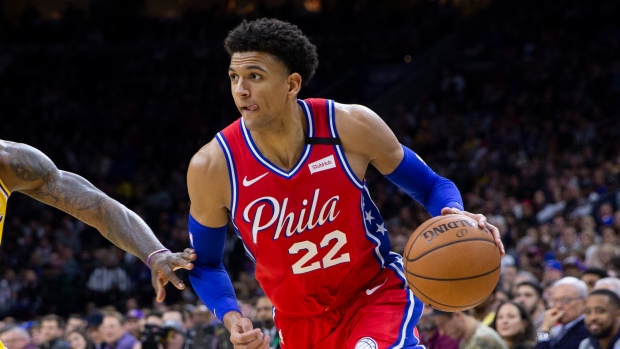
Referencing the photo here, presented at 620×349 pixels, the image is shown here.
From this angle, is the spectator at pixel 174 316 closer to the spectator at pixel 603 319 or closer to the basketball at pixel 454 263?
the spectator at pixel 603 319

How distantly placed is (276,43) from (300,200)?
2.19 ft

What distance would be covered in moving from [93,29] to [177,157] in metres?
4.74

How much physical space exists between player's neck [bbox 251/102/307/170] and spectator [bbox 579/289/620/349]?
117 inches

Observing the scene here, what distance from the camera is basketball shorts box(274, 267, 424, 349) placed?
12.3 feet

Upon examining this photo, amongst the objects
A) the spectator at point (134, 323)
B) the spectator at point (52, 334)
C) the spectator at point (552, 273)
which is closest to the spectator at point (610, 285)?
the spectator at point (552, 273)

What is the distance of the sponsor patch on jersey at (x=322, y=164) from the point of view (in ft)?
12.5

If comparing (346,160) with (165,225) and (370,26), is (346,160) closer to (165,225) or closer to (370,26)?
(165,225)

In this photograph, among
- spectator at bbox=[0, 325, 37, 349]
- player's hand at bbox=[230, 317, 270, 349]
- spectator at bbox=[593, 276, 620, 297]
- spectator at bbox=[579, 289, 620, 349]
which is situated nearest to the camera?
player's hand at bbox=[230, 317, 270, 349]

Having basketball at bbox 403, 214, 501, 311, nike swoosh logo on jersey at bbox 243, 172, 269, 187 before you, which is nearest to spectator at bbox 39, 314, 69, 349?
nike swoosh logo on jersey at bbox 243, 172, 269, 187

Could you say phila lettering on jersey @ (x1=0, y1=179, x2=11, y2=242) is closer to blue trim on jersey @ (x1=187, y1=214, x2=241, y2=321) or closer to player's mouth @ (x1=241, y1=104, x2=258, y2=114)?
blue trim on jersey @ (x1=187, y1=214, x2=241, y2=321)

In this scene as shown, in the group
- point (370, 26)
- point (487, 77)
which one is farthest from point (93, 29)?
point (487, 77)

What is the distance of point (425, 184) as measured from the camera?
13.3 feet

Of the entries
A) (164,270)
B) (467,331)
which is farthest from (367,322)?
(467,331)

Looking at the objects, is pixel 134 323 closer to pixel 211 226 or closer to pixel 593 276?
pixel 593 276
